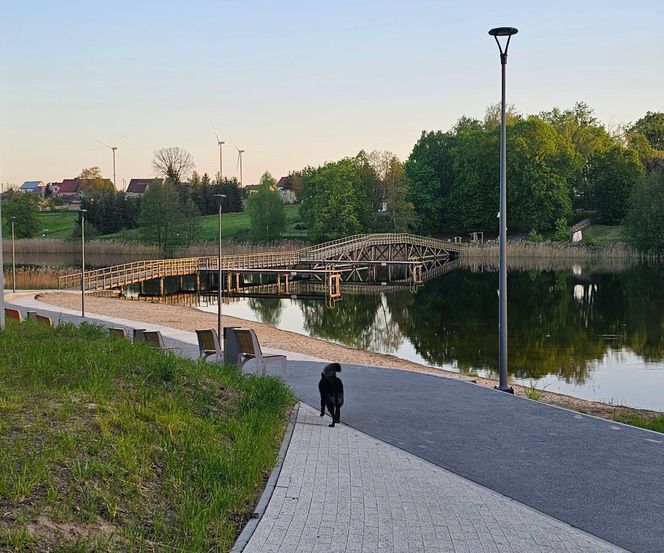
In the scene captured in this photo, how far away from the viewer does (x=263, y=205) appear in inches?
3575

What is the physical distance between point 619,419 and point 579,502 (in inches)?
218

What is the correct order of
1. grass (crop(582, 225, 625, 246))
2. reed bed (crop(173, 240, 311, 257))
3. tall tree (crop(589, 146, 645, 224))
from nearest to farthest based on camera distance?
reed bed (crop(173, 240, 311, 257))
grass (crop(582, 225, 625, 246))
tall tree (crop(589, 146, 645, 224))

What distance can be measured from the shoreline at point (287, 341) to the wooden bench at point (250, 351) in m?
5.17

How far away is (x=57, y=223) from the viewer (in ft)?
406

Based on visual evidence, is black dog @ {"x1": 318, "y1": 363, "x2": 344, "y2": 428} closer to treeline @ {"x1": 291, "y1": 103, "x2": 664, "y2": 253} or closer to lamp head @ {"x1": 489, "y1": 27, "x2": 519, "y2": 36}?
lamp head @ {"x1": 489, "y1": 27, "x2": 519, "y2": 36}

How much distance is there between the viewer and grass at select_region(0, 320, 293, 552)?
5430 mm

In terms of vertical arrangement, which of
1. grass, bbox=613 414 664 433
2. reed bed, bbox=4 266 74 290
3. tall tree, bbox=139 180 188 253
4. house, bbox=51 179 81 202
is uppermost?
house, bbox=51 179 81 202

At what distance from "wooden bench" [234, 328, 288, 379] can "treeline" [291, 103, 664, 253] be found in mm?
72344

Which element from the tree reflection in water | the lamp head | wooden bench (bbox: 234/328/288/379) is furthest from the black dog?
the tree reflection in water

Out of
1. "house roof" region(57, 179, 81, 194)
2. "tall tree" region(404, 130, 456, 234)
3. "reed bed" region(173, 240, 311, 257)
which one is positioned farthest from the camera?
"house roof" region(57, 179, 81, 194)

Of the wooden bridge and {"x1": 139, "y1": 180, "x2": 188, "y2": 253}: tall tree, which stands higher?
{"x1": 139, "y1": 180, "x2": 188, "y2": 253}: tall tree

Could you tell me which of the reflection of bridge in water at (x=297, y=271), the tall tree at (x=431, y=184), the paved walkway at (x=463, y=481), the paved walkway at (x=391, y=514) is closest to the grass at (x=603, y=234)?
the reflection of bridge in water at (x=297, y=271)

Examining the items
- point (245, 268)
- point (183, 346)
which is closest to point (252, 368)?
point (183, 346)

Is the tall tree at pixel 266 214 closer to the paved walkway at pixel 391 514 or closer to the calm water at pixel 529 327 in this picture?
the calm water at pixel 529 327
